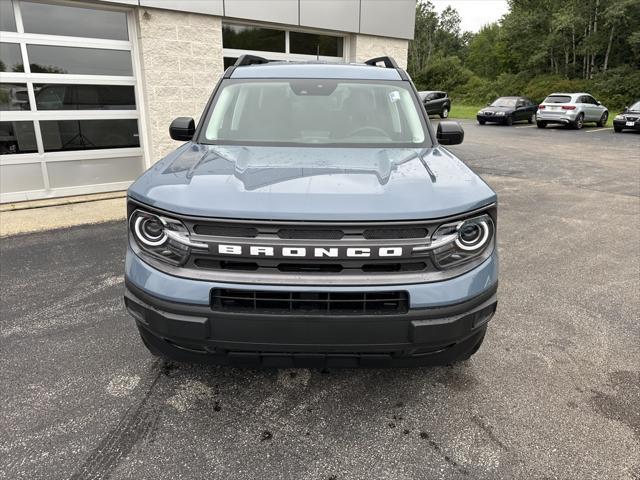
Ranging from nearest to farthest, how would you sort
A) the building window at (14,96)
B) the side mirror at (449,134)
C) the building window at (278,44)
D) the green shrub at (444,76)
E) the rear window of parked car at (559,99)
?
the side mirror at (449,134) → the building window at (14,96) → the building window at (278,44) → the rear window of parked car at (559,99) → the green shrub at (444,76)

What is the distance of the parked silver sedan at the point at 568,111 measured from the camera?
21.9 metres

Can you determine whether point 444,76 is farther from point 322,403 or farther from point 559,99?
point 322,403

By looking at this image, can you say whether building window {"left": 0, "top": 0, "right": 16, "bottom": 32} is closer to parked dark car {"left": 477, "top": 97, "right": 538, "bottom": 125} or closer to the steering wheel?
the steering wheel

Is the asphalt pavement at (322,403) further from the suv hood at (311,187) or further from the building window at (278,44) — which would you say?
the building window at (278,44)

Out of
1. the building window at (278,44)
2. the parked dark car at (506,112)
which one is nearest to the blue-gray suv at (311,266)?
the building window at (278,44)

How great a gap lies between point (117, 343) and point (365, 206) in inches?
83.7

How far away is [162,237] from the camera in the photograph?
212 centimetres

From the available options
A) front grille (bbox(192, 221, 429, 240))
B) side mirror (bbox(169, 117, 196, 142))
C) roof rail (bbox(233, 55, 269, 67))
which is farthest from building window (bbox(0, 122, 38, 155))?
front grille (bbox(192, 221, 429, 240))

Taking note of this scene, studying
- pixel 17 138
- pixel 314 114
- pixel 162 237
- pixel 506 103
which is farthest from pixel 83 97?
pixel 506 103

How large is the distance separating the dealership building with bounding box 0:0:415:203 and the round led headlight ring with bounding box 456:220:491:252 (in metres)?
6.83

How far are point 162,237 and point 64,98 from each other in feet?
20.5

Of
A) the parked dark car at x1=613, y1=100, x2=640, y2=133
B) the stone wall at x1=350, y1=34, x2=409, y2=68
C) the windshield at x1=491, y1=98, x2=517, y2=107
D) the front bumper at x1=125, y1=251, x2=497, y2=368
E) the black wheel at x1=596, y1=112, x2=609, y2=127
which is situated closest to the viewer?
the front bumper at x1=125, y1=251, x2=497, y2=368

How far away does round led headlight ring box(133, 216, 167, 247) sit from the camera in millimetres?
2125

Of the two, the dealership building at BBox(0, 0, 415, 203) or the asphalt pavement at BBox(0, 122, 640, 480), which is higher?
the dealership building at BBox(0, 0, 415, 203)
